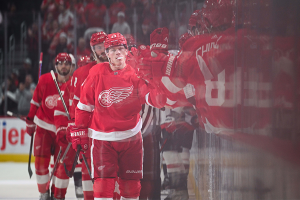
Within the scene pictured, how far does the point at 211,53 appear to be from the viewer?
1112mm

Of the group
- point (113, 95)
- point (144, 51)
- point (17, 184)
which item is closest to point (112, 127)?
point (113, 95)

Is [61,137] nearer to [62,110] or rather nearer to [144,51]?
[62,110]

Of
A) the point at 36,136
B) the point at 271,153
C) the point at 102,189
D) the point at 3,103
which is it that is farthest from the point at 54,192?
the point at 3,103

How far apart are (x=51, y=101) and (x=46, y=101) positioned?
4 cm

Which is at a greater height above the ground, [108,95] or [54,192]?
[108,95]

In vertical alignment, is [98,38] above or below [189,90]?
above

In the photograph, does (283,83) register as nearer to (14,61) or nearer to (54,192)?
(54,192)

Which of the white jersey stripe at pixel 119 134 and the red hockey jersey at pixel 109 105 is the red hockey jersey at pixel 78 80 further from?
the white jersey stripe at pixel 119 134

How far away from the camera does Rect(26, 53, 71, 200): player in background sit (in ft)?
9.90

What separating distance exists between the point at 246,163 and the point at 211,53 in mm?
320

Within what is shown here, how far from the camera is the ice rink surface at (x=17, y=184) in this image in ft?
11.1

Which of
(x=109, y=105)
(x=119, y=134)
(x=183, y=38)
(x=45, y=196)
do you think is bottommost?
(x=45, y=196)

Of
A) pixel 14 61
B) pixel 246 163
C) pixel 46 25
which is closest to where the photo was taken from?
pixel 246 163

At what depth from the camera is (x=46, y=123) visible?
3053 millimetres
